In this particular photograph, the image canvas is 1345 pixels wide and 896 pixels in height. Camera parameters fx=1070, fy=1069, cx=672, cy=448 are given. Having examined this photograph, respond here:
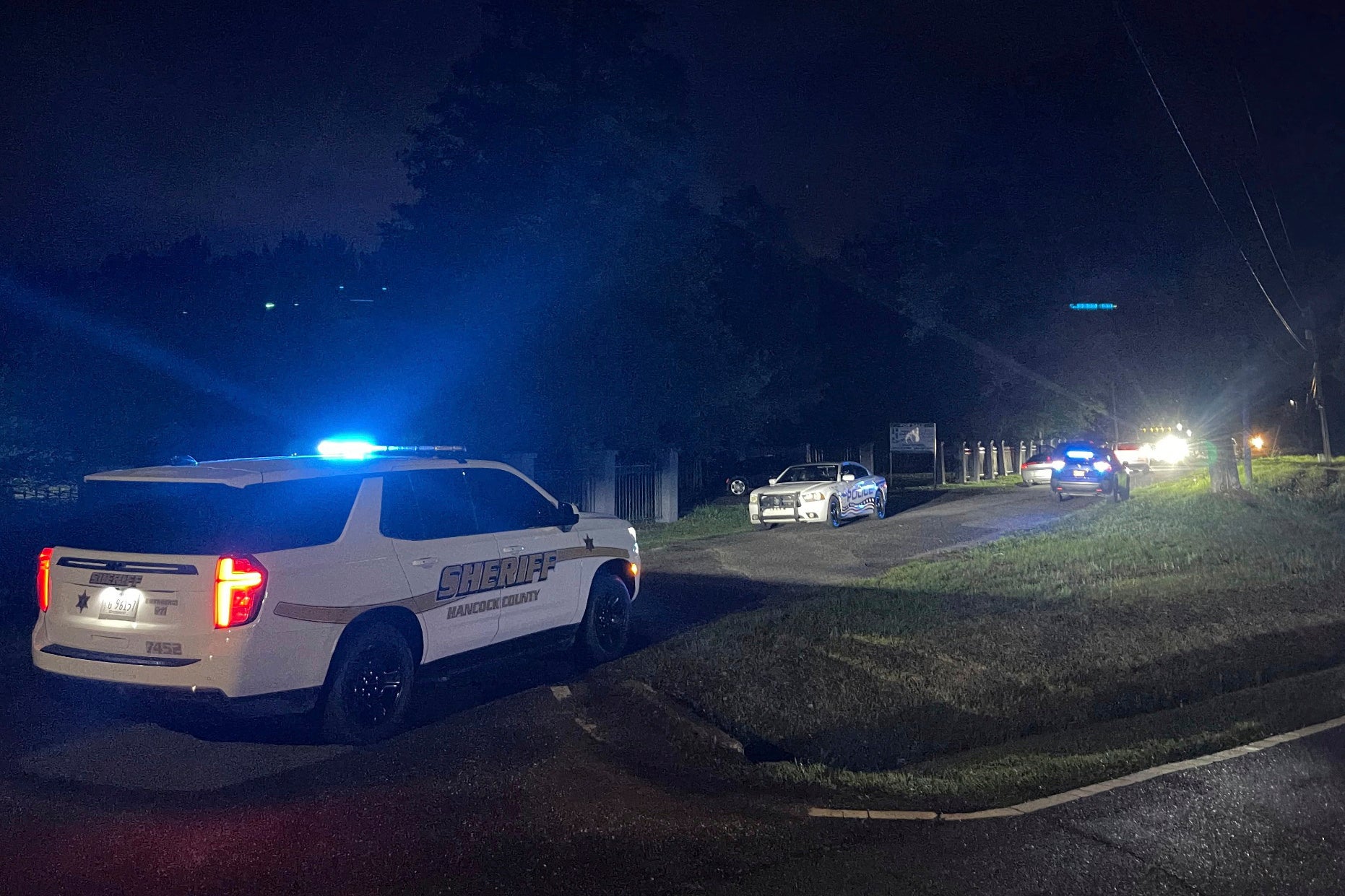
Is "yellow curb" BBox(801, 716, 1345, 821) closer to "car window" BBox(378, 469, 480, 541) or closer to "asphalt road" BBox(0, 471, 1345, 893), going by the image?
"asphalt road" BBox(0, 471, 1345, 893)

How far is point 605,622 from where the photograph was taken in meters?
9.34

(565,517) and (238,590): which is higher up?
(565,517)

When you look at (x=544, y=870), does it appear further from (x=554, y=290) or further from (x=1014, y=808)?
(x=554, y=290)

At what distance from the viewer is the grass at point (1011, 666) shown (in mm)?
6480

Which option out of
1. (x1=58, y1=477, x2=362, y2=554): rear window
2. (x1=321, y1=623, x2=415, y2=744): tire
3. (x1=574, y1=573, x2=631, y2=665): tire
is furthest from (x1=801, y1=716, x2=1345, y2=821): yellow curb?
(x1=574, y1=573, x2=631, y2=665): tire

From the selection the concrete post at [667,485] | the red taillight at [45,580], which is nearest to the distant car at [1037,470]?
the concrete post at [667,485]

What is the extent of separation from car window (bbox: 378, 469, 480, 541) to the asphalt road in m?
1.33

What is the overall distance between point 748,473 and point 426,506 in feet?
95.6

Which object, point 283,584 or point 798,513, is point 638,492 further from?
point 283,584

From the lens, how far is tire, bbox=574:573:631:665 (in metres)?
9.08

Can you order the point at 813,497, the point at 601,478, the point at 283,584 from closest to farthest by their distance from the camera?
the point at 283,584 < the point at 813,497 < the point at 601,478

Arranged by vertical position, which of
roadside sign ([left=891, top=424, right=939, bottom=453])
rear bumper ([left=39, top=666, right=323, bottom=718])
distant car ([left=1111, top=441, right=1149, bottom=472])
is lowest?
rear bumper ([left=39, top=666, right=323, bottom=718])

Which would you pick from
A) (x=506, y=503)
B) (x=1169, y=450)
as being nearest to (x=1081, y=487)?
(x=506, y=503)

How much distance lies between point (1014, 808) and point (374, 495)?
4380 mm
